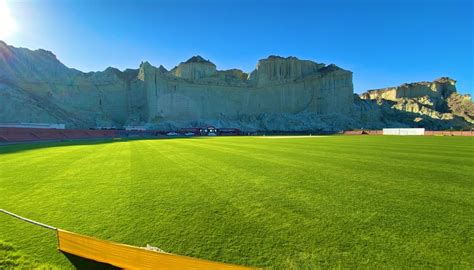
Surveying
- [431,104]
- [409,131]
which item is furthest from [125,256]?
[431,104]

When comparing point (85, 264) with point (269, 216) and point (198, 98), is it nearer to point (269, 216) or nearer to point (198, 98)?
point (269, 216)

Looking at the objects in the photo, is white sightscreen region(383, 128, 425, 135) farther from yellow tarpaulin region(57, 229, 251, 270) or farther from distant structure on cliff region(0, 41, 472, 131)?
yellow tarpaulin region(57, 229, 251, 270)

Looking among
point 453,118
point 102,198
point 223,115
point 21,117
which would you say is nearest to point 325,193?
point 102,198

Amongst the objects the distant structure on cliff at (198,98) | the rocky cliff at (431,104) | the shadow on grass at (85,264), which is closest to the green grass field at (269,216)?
the shadow on grass at (85,264)

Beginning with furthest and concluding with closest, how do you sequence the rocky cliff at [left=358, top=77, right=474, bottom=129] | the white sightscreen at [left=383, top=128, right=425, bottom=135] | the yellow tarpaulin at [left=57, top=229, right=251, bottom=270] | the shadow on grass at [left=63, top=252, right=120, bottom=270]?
the rocky cliff at [left=358, top=77, right=474, bottom=129], the white sightscreen at [left=383, top=128, right=425, bottom=135], the shadow on grass at [left=63, top=252, right=120, bottom=270], the yellow tarpaulin at [left=57, top=229, right=251, bottom=270]

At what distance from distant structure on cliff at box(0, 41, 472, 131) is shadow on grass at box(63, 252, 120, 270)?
216 feet

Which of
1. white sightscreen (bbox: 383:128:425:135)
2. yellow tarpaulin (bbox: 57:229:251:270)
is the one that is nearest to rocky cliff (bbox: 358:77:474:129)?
white sightscreen (bbox: 383:128:425:135)

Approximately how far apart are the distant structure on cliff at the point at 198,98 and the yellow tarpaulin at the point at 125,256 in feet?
216

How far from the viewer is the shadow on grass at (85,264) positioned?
260 cm

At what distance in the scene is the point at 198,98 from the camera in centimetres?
7869

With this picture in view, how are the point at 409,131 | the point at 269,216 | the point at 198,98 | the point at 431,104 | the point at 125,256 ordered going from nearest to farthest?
the point at 125,256
the point at 269,216
the point at 409,131
the point at 198,98
the point at 431,104

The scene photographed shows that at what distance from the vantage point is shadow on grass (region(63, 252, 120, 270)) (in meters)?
2.60

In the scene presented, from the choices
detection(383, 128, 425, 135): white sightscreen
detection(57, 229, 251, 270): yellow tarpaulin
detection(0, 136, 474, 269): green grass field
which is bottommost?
detection(0, 136, 474, 269): green grass field

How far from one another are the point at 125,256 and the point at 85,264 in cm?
83
